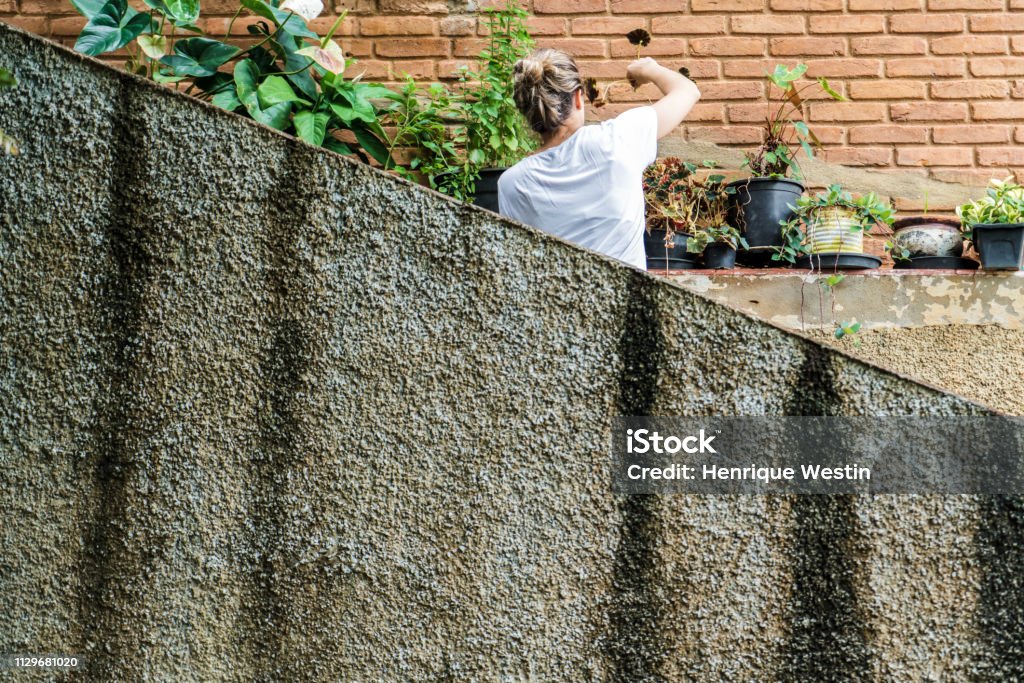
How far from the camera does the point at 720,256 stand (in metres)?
2.92

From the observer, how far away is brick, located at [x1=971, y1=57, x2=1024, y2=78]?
3.29 meters

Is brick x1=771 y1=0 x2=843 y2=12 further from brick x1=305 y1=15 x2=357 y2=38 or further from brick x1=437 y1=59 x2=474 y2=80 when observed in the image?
brick x1=305 y1=15 x2=357 y2=38

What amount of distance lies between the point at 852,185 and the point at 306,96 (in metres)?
2.16

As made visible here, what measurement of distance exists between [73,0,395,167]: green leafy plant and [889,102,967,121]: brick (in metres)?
2.03

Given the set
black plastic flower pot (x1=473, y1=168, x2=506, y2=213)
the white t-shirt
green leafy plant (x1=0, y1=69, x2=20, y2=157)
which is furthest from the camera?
black plastic flower pot (x1=473, y1=168, x2=506, y2=213)

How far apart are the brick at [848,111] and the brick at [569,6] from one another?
95 cm

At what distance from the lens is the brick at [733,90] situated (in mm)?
3334

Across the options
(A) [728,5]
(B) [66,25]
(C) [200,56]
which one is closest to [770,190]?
(A) [728,5]

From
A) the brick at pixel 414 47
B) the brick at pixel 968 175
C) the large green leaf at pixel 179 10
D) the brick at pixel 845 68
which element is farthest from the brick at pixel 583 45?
the brick at pixel 968 175

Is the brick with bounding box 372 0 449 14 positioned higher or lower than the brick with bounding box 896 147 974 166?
higher

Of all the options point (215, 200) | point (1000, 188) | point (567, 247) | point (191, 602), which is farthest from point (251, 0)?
point (1000, 188)

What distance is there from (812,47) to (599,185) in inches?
68.1

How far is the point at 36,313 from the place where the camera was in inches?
61.8

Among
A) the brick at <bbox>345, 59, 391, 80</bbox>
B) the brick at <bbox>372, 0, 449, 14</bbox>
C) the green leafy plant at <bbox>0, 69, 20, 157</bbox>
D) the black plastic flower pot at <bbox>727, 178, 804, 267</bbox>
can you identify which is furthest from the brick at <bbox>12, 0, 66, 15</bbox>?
the black plastic flower pot at <bbox>727, 178, 804, 267</bbox>
